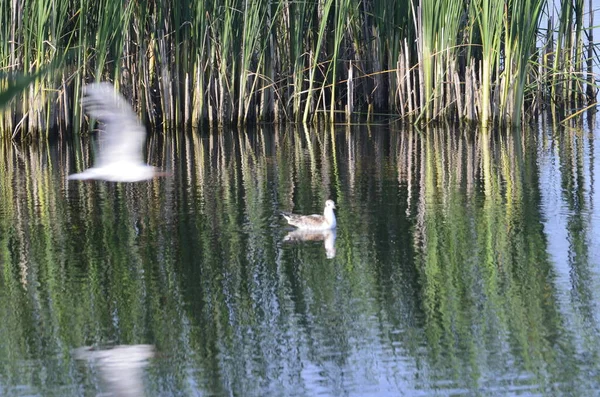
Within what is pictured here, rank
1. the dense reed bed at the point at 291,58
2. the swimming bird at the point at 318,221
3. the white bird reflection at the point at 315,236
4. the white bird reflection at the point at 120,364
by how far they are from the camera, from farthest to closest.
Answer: the dense reed bed at the point at 291,58 < the swimming bird at the point at 318,221 < the white bird reflection at the point at 315,236 < the white bird reflection at the point at 120,364

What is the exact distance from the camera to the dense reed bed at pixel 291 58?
1327cm

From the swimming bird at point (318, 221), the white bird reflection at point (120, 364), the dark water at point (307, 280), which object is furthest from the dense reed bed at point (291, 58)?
the white bird reflection at point (120, 364)

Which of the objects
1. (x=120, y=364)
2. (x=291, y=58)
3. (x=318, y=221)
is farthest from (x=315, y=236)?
(x=291, y=58)

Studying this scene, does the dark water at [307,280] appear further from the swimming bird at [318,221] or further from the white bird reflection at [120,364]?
the swimming bird at [318,221]

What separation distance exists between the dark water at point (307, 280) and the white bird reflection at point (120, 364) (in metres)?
0.01

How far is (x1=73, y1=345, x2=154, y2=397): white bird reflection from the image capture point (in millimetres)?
5652

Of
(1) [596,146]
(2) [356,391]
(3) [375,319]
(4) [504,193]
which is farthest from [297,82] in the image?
(2) [356,391]

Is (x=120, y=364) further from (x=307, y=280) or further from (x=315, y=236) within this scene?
(x=315, y=236)

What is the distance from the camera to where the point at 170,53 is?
14.9 metres

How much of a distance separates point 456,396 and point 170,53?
33.2ft

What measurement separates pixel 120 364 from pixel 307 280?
1842 mm

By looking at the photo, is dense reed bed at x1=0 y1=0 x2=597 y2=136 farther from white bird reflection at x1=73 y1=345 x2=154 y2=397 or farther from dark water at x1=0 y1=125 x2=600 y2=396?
white bird reflection at x1=73 y1=345 x2=154 y2=397

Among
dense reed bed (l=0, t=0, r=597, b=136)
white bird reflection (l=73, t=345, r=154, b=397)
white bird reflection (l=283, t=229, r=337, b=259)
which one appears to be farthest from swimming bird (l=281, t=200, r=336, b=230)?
dense reed bed (l=0, t=0, r=597, b=136)

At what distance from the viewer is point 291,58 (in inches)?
595
